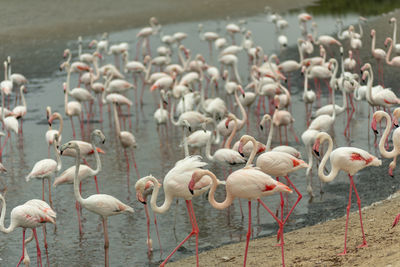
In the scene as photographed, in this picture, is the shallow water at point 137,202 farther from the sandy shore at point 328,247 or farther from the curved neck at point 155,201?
the curved neck at point 155,201

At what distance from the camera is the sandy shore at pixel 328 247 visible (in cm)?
631

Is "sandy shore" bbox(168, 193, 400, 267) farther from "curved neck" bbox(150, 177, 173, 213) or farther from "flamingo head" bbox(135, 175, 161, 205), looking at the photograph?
"flamingo head" bbox(135, 175, 161, 205)

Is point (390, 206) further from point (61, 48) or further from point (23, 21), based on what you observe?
point (23, 21)

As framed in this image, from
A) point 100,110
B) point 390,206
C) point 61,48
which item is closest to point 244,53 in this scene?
point 61,48

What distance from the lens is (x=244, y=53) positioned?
19562mm

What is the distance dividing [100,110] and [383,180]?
21.7 ft

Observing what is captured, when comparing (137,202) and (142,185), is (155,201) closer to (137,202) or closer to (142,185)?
(142,185)

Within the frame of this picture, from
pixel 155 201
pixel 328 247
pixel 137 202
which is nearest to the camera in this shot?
pixel 328 247

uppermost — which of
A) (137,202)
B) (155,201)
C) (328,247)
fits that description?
(137,202)

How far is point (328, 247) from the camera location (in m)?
6.85

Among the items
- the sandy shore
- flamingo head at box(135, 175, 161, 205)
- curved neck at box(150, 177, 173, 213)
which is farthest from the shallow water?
flamingo head at box(135, 175, 161, 205)

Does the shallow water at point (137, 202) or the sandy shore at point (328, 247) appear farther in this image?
the shallow water at point (137, 202)

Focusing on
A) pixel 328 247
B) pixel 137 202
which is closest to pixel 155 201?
pixel 328 247

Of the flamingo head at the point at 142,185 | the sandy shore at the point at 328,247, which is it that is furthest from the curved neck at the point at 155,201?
the sandy shore at the point at 328,247
